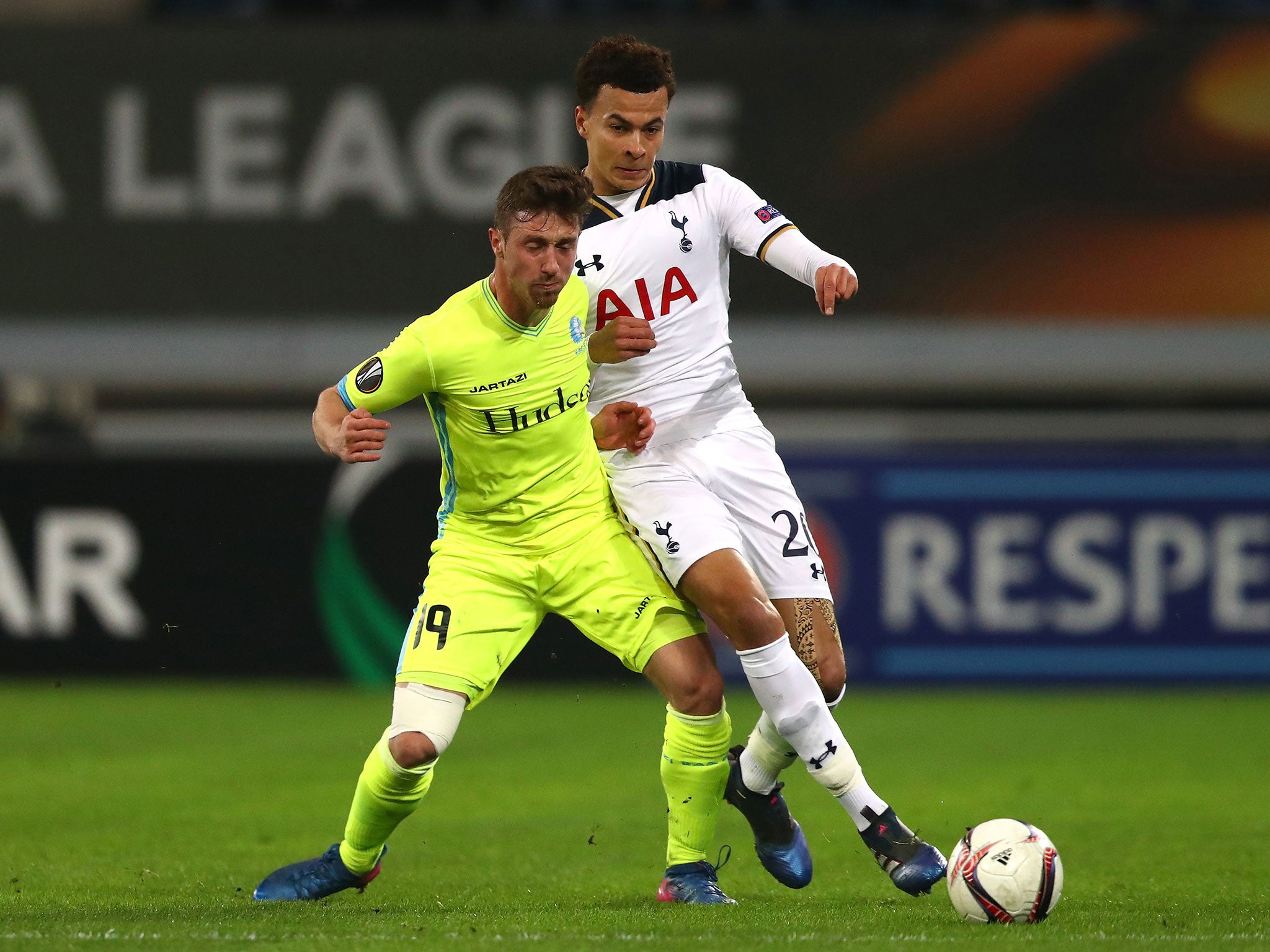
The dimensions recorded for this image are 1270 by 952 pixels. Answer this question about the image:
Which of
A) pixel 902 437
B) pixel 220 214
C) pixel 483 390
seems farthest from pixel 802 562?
pixel 220 214

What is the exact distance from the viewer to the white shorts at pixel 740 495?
5.58 m

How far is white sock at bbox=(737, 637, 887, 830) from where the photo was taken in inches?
210

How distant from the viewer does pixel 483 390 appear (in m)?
5.29

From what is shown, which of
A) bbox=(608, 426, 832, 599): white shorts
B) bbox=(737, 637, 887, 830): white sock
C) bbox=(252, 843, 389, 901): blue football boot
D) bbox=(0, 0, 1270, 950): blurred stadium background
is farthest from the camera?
bbox=(0, 0, 1270, 950): blurred stadium background

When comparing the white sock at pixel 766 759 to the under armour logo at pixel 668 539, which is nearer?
the under armour logo at pixel 668 539

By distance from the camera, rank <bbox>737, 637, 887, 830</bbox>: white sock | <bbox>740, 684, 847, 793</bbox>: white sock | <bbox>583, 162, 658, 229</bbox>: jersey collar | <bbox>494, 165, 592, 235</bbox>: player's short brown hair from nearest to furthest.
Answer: <bbox>494, 165, 592, 235</bbox>: player's short brown hair
<bbox>737, 637, 887, 830</bbox>: white sock
<bbox>583, 162, 658, 229</bbox>: jersey collar
<bbox>740, 684, 847, 793</bbox>: white sock

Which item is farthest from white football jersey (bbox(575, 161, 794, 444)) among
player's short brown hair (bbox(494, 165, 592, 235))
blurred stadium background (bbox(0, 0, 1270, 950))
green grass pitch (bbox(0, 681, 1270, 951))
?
blurred stadium background (bbox(0, 0, 1270, 950))

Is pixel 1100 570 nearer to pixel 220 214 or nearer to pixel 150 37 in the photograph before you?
pixel 220 214

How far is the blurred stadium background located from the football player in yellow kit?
2.61m

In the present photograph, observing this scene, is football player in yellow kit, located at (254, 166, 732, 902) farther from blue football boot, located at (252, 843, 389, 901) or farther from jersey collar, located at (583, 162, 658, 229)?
jersey collar, located at (583, 162, 658, 229)

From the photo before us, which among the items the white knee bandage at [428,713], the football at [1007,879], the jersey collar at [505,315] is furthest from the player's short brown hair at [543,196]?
the football at [1007,879]

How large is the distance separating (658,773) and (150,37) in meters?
6.86

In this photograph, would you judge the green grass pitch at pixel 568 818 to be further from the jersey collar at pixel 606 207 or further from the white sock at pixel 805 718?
the jersey collar at pixel 606 207

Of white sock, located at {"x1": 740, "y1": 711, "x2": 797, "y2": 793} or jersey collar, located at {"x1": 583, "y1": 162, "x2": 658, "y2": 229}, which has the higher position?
jersey collar, located at {"x1": 583, "y1": 162, "x2": 658, "y2": 229}
